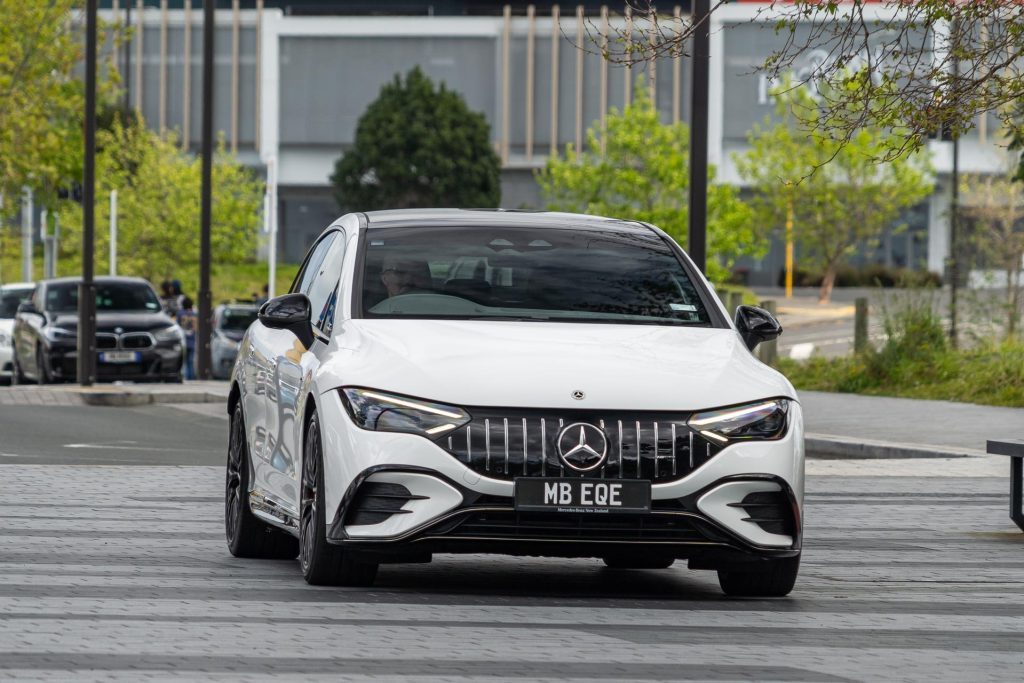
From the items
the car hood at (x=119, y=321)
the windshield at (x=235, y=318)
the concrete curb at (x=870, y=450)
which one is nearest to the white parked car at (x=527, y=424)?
the concrete curb at (x=870, y=450)

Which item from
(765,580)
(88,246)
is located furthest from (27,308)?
(765,580)

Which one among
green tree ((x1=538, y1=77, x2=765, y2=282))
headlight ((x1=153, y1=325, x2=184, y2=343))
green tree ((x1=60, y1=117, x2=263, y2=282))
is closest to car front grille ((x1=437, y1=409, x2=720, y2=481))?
headlight ((x1=153, y1=325, x2=184, y2=343))

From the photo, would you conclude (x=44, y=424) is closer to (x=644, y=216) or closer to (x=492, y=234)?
(x=492, y=234)

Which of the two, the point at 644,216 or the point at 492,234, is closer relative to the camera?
the point at 492,234

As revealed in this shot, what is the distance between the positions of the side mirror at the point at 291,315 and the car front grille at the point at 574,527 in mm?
1503

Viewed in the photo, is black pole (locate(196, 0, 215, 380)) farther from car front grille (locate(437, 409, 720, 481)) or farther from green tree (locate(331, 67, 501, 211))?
green tree (locate(331, 67, 501, 211))

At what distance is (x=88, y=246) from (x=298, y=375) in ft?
71.7

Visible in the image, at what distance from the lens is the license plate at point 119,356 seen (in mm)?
31875

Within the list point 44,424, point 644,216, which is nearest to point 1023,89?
point 44,424

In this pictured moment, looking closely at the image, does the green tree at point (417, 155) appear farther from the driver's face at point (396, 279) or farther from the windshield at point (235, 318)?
the driver's face at point (396, 279)

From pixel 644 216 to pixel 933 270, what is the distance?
26533mm

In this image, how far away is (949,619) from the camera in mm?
8555

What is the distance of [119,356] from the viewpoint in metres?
32.0

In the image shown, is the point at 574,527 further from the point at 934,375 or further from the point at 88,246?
the point at 88,246
